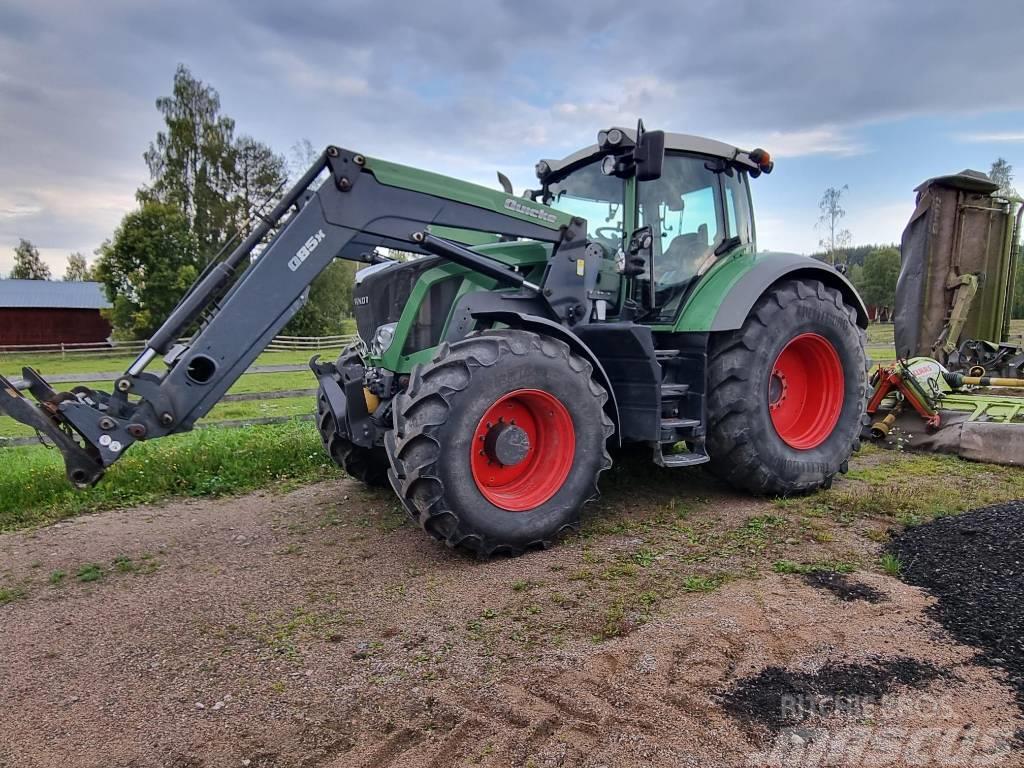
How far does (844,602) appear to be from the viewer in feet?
11.1

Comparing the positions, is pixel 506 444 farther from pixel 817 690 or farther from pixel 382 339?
pixel 817 690

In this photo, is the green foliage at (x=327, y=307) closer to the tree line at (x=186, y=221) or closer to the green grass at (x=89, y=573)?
the tree line at (x=186, y=221)

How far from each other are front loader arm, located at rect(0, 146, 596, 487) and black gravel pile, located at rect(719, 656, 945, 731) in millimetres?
2801

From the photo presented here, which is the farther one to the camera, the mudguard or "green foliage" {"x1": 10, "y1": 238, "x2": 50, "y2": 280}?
"green foliage" {"x1": 10, "y1": 238, "x2": 50, "y2": 280}

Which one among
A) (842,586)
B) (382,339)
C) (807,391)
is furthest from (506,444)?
(807,391)

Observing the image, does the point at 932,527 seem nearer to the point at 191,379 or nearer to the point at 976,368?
the point at 191,379

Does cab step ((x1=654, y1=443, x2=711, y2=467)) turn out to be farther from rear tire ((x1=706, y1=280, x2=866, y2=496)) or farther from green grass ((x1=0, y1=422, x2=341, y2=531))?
green grass ((x1=0, y1=422, x2=341, y2=531))

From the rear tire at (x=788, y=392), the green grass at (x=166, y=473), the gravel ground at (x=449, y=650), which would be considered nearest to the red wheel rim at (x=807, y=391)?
the rear tire at (x=788, y=392)

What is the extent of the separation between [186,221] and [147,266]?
3.27m

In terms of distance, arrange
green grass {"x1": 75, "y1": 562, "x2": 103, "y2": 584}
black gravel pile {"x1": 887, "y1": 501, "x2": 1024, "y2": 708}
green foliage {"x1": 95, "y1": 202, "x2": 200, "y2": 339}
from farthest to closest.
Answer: green foliage {"x1": 95, "y1": 202, "x2": 200, "y2": 339} < green grass {"x1": 75, "y1": 562, "x2": 103, "y2": 584} < black gravel pile {"x1": 887, "y1": 501, "x2": 1024, "y2": 708}

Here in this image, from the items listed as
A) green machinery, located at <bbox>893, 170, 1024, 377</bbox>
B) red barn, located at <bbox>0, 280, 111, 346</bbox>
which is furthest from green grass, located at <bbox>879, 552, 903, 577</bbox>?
red barn, located at <bbox>0, 280, 111, 346</bbox>

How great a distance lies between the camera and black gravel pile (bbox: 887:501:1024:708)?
2934mm

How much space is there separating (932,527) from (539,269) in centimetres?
306

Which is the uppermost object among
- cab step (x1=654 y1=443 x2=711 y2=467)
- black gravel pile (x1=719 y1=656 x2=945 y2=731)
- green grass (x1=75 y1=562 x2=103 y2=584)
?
cab step (x1=654 y1=443 x2=711 y2=467)
